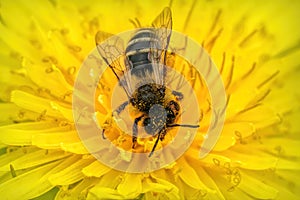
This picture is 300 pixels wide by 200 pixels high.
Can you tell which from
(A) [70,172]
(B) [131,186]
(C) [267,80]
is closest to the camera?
(B) [131,186]

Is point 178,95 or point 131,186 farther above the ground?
point 178,95

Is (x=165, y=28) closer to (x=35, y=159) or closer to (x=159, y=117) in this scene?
(x=159, y=117)

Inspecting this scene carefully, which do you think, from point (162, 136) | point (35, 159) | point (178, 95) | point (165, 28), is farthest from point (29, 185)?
point (165, 28)

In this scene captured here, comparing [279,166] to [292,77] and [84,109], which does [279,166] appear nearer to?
[292,77]

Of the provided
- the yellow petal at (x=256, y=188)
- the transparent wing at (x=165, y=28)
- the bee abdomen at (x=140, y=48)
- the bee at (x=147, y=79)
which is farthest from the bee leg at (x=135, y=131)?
the yellow petal at (x=256, y=188)

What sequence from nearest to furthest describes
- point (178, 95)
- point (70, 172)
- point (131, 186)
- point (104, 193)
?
point (104, 193), point (131, 186), point (70, 172), point (178, 95)

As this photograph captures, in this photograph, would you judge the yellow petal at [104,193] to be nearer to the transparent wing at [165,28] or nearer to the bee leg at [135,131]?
the bee leg at [135,131]

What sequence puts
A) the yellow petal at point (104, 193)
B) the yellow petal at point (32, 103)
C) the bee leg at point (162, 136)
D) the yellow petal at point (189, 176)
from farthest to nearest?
the yellow petal at point (32, 103) → the bee leg at point (162, 136) → the yellow petal at point (189, 176) → the yellow petal at point (104, 193)
